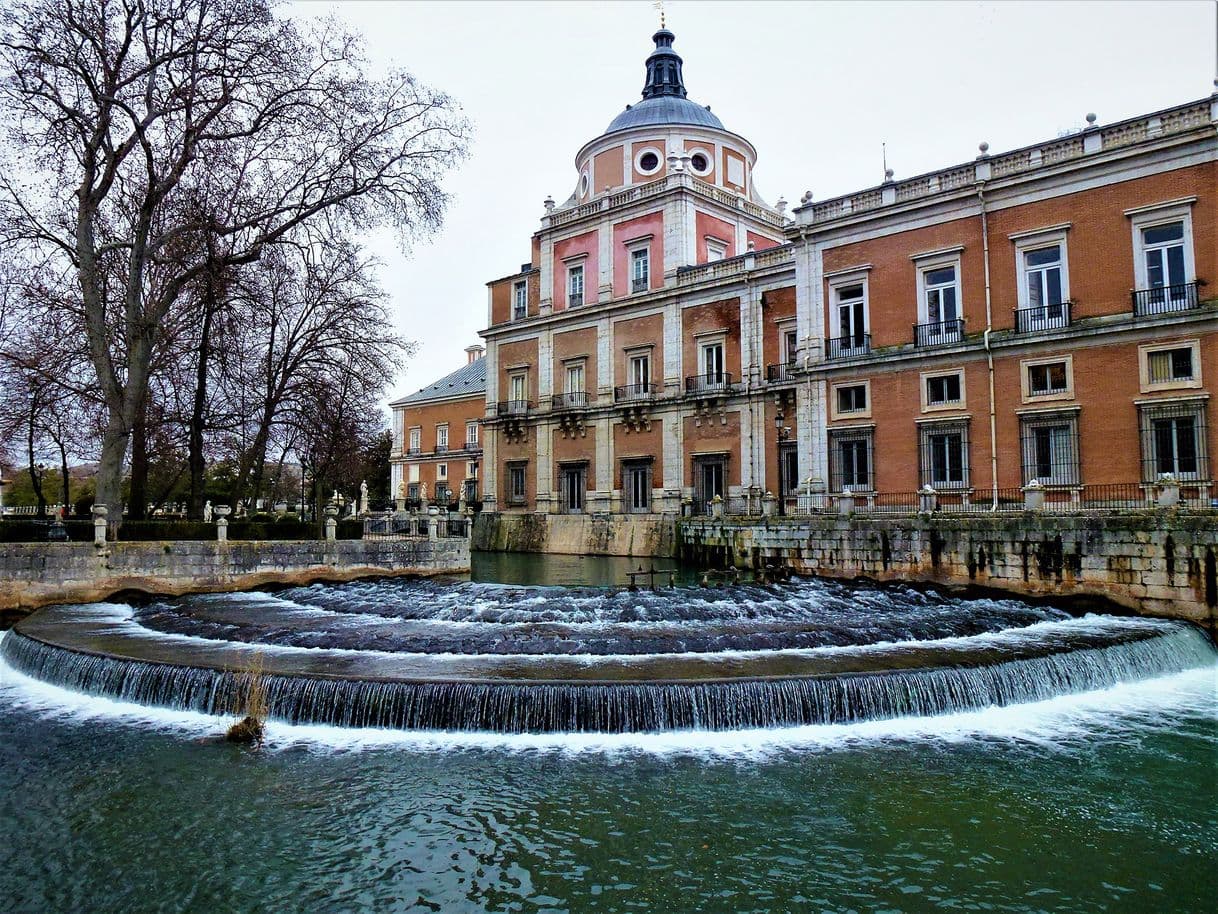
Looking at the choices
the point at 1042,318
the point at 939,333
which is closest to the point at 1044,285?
the point at 1042,318

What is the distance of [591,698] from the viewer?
35.8 ft

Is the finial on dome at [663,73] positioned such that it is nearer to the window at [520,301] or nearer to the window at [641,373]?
the window at [520,301]

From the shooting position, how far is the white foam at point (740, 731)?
34.0 feet

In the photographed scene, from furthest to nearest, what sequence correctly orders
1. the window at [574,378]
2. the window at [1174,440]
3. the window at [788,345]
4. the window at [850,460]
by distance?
the window at [574,378] → the window at [788,345] → the window at [850,460] → the window at [1174,440]

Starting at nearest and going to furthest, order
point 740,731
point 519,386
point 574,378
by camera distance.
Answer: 1. point 740,731
2. point 574,378
3. point 519,386

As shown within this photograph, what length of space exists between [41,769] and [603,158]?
39.1 metres

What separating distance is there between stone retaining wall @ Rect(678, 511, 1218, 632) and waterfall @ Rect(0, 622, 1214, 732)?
7.51 meters

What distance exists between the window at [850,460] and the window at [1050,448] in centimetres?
462

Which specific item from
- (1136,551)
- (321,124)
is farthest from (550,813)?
(321,124)

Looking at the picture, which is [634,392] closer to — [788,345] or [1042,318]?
[788,345]

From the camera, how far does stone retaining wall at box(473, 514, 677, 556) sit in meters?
33.7

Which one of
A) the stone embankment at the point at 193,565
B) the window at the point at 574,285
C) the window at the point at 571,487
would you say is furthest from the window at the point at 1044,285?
the window at the point at 574,285

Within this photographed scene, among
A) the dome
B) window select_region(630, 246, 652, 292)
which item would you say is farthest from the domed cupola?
window select_region(630, 246, 652, 292)

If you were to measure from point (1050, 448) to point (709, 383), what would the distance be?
1593 centimetres
